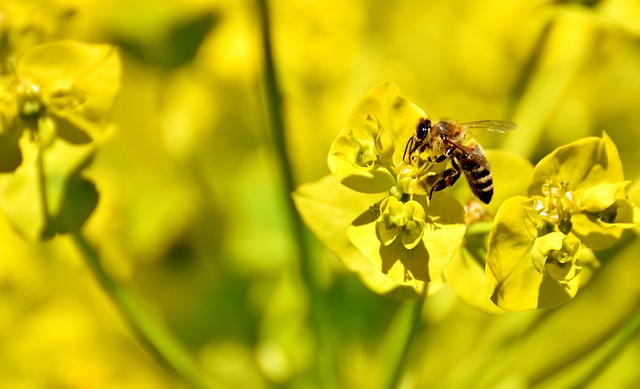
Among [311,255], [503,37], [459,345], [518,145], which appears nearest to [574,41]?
[503,37]

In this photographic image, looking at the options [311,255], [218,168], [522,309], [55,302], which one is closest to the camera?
[522,309]

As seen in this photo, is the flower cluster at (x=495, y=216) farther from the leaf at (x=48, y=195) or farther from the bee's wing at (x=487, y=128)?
the leaf at (x=48, y=195)

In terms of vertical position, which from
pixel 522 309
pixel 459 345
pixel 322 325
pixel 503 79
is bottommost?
pixel 459 345

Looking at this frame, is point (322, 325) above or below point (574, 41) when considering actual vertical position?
below

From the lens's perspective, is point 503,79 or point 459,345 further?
point 503,79

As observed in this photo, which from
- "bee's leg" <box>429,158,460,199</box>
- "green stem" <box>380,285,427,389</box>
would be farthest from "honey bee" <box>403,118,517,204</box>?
"green stem" <box>380,285,427,389</box>

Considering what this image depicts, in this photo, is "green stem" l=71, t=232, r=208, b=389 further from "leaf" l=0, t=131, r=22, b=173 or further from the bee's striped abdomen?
the bee's striped abdomen

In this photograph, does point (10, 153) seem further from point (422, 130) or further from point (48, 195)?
point (422, 130)

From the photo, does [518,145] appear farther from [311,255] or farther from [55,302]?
[55,302]
